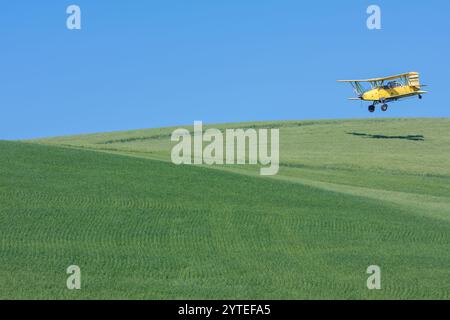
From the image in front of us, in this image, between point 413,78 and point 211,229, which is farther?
point 413,78

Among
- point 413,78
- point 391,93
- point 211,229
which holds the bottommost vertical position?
point 211,229

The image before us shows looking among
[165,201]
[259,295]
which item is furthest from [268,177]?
[259,295]

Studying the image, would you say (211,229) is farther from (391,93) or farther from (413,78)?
(413,78)

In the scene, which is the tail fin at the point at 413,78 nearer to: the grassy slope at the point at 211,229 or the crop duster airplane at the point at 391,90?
the crop duster airplane at the point at 391,90

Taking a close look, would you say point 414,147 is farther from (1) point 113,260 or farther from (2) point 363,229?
(1) point 113,260

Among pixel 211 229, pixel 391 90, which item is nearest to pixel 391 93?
pixel 391 90

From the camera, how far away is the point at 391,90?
49.5 meters

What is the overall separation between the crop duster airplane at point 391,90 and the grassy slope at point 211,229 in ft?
42.8

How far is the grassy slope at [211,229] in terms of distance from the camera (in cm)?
1662

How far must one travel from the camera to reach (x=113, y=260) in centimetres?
1825

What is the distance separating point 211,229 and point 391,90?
2996 cm

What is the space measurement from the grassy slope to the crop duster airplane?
1303cm

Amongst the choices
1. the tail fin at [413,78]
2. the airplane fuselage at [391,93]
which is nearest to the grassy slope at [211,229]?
the airplane fuselage at [391,93]

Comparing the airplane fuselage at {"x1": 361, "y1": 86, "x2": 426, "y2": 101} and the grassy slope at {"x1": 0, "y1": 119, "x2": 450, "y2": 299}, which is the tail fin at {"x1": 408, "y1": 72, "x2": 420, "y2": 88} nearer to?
the airplane fuselage at {"x1": 361, "y1": 86, "x2": 426, "y2": 101}
